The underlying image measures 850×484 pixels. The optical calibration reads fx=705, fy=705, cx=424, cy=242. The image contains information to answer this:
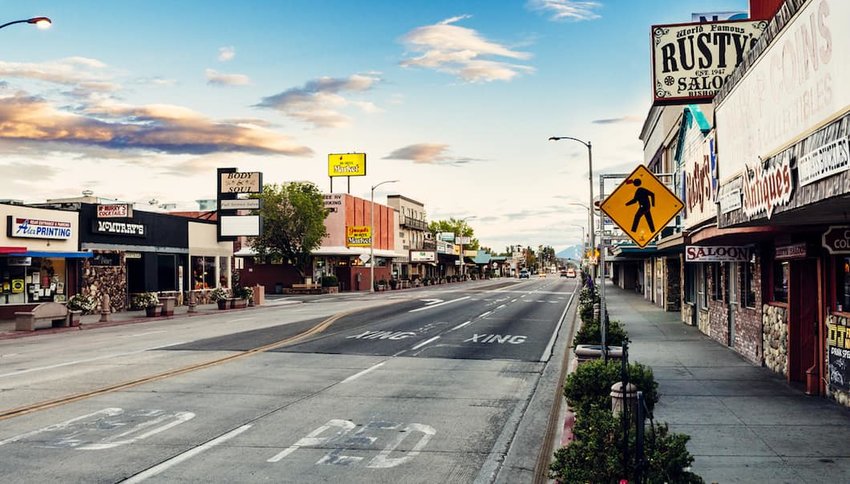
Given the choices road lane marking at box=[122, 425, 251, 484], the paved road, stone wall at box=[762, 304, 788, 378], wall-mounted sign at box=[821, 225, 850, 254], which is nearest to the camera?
road lane marking at box=[122, 425, 251, 484]

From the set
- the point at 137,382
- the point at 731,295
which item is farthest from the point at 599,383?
the point at 731,295

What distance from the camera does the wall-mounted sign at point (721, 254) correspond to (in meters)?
17.7

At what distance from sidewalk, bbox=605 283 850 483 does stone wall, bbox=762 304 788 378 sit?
0.81 ft

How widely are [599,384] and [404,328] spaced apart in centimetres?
1839

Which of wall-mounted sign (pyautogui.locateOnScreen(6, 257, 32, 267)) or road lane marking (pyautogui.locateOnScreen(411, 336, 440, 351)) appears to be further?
wall-mounted sign (pyautogui.locateOnScreen(6, 257, 32, 267))

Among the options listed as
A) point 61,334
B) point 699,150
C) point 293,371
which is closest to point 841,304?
point 699,150

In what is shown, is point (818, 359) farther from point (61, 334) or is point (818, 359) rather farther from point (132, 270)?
point (132, 270)

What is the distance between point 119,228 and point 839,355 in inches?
1508

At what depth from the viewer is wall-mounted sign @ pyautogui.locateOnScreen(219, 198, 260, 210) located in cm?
4950

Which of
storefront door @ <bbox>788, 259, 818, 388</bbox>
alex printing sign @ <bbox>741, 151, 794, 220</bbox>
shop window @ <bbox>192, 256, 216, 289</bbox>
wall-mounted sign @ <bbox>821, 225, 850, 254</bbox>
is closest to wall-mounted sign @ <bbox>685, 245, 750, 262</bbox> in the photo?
storefront door @ <bbox>788, 259, 818, 388</bbox>

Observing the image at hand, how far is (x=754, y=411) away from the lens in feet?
37.9

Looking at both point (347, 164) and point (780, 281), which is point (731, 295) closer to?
point (780, 281)

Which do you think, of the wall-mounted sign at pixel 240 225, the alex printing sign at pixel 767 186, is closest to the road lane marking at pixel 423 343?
the alex printing sign at pixel 767 186

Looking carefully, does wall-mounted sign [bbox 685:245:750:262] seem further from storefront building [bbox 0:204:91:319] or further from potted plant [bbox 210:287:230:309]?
potted plant [bbox 210:287:230:309]
